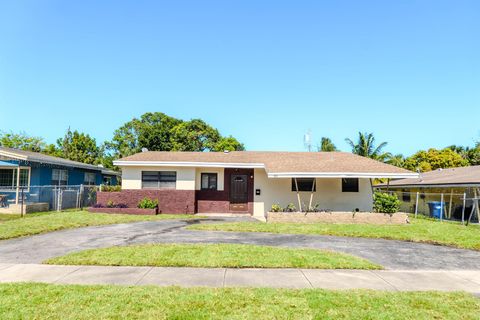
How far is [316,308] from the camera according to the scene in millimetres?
4613

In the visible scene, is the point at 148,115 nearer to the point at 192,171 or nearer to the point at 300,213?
the point at 192,171

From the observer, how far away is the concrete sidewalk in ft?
19.0

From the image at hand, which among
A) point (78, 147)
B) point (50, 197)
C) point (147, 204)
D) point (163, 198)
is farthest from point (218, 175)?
point (78, 147)

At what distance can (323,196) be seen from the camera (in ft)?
60.6


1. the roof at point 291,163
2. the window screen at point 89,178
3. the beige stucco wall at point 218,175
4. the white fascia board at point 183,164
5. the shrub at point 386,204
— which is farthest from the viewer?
the window screen at point 89,178

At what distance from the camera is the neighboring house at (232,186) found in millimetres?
18172

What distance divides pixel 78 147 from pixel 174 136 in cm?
1297

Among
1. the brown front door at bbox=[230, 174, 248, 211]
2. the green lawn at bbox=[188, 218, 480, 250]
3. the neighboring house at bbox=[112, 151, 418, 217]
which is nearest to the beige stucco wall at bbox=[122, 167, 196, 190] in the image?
the neighboring house at bbox=[112, 151, 418, 217]

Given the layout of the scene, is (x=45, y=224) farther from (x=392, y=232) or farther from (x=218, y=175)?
(x=392, y=232)

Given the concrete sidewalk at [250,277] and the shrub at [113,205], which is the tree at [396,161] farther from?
the concrete sidewalk at [250,277]

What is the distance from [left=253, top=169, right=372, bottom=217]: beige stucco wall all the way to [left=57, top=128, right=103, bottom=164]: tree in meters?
29.0

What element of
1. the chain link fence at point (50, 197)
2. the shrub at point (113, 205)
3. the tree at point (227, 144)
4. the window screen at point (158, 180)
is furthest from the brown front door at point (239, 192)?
the tree at point (227, 144)

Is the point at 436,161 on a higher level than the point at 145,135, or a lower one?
lower

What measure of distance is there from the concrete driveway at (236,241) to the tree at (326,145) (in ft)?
97.6
